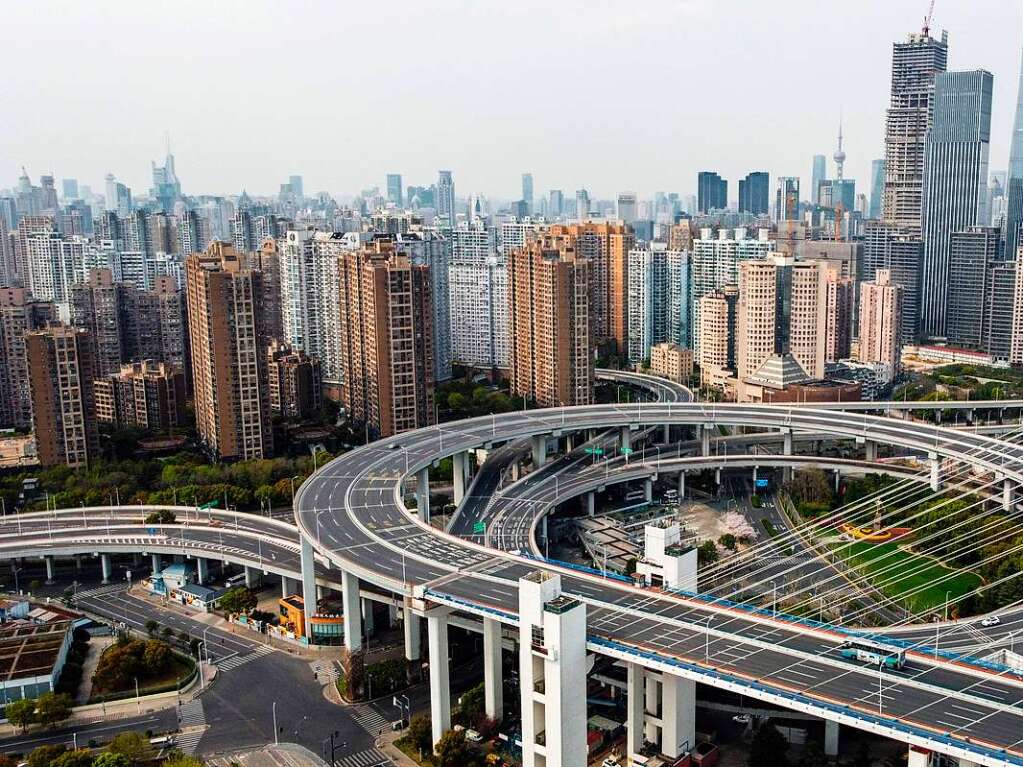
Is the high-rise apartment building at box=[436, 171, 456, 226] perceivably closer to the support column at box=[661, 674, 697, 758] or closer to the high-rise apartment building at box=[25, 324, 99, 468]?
the high-rise apartment building at box=[25, 324, 99, 468]

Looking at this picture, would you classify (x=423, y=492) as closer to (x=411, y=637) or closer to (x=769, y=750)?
(x=411, y=637)

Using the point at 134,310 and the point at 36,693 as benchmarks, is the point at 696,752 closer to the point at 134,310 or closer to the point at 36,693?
the point at 36,693

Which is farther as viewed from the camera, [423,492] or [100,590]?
[423,492]

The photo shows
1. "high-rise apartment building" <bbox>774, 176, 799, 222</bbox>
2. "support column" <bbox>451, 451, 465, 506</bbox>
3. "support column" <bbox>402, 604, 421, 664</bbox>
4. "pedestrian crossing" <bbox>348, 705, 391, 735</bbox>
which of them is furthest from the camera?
"high-rise apartment building" <bbox>774, 176, 799, 222</bbox>

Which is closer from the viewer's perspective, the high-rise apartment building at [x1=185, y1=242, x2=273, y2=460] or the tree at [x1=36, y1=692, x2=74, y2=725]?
the tree at [x1=36, y1=692, x2=74, y2=725]

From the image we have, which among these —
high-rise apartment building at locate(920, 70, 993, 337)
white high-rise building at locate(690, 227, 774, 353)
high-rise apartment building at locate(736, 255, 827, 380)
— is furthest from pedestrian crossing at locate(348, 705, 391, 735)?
high-rise apartment building at locate(920, 70, 993, 337)

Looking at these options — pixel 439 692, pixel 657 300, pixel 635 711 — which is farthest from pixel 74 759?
pixel 657 300

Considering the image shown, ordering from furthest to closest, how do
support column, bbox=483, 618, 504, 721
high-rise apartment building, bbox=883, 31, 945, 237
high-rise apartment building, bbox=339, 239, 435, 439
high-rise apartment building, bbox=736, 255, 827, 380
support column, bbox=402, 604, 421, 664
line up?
high-rise apartment building, bbox=883, 31, 945, 237 → high-rise apartment building, bbox=736, 255, 827, 380 → high-rise apartment building, bbox=339, 239, 435, 439 → support column, bbox=402, 604, 421, 664 → support column, bbox=483, 618, 504, 721

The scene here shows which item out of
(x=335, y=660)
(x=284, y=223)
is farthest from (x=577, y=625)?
(x=284, y=223)

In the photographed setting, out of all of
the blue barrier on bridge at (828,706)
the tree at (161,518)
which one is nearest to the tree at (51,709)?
the tree at (161,518)
